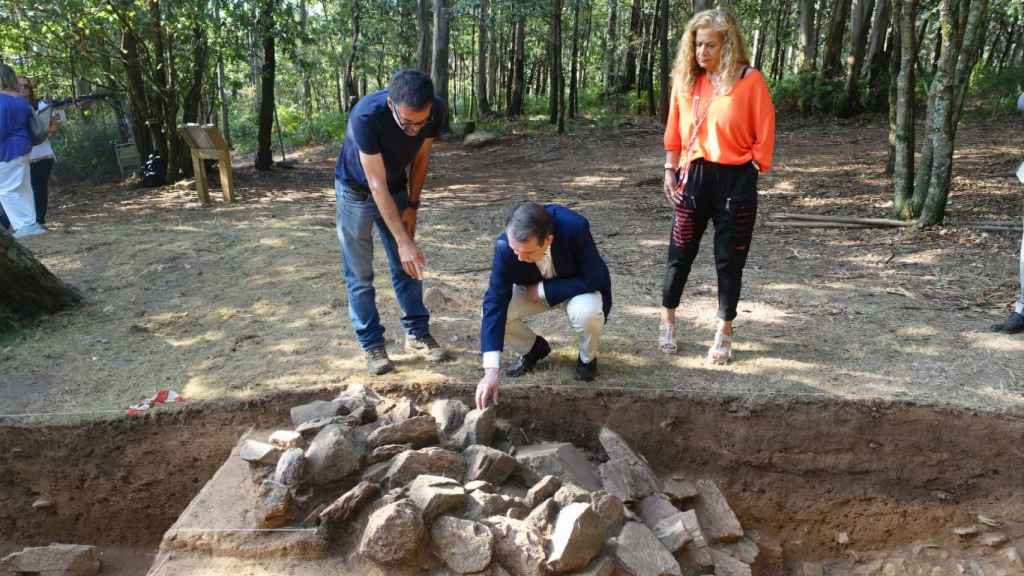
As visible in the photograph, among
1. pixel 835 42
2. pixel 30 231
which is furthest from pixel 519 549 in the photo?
pixel 835 42

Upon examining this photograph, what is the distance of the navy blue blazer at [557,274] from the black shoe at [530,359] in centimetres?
40

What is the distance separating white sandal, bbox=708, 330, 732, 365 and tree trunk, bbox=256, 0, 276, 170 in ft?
27.5

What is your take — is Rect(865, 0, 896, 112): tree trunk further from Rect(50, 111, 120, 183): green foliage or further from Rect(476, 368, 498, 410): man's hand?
Rect(50, 111, 120, 183): green foliage

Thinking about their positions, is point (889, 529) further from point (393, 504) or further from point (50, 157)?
point (50, 157)

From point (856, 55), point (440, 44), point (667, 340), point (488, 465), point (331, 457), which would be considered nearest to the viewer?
point (331, 457)

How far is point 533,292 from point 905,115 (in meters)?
4.59

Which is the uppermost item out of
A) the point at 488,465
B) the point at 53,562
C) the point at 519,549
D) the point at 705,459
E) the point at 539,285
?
the point at 539,285

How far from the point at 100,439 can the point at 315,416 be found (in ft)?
4.05

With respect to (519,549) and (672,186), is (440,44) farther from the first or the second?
(519,549)

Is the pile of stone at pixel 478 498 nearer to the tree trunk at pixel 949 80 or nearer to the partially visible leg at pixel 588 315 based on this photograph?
the partially visible leg at pixel 588 315

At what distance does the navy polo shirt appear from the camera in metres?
3.23

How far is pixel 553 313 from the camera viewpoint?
185 inches

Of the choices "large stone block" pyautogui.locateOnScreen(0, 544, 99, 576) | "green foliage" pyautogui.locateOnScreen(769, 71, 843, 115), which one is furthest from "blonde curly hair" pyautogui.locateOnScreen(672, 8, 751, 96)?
"green foliage" pyautogui.locateOnScreen(769, 71, 843, 115)

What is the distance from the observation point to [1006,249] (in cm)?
558
